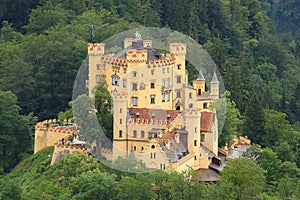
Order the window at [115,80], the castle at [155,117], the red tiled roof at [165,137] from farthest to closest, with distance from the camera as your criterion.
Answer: the window at [115,80], the castle at [155,117], the red tiled roof at [165,137]

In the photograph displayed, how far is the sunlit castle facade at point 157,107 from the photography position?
86375 mm

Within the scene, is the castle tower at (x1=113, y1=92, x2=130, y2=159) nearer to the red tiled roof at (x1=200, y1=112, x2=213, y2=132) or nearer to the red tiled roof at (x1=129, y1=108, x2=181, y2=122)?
the red tiled roof at (x1=129, y1=108, x2=181, y2=122)

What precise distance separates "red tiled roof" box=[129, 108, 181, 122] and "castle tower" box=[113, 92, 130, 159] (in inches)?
43.1

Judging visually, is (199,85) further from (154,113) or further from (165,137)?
(165,137)

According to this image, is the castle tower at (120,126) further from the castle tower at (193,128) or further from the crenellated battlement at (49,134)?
the crenellated battlement at (49,134)

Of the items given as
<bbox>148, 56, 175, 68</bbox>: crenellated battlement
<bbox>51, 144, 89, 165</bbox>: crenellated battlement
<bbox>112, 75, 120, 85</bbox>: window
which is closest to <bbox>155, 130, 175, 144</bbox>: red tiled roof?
<bbox>51, 144, 89, 165</bbox>: crenellated battlement

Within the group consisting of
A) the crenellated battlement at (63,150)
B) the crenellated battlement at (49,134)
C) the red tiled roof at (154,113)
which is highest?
the red tiled roof at (154,113)

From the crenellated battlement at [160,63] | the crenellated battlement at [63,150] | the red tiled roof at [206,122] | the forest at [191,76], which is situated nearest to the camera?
the forest at [191,76]

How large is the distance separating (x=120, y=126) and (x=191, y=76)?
18.4 metres

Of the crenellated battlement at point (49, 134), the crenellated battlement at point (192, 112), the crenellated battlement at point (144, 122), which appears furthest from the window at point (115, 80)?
the crenellated battlement at point (192, 112)

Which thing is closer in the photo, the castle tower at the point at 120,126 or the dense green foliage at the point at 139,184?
the dense green foliage at the point at 139,184

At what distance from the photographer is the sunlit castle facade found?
86.4 metres

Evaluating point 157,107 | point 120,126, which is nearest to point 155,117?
point 157,107

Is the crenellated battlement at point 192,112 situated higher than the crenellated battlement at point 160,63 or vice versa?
the crenellated battlement at point 160,63
